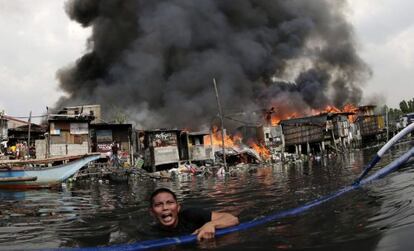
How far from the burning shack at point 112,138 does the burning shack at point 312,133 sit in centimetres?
2878

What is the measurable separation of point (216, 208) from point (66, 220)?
3911 millimetres

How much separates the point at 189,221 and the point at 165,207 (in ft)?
2.24

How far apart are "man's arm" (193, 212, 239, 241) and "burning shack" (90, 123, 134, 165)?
3178 cm

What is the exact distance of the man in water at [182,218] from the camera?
5715 millimetres

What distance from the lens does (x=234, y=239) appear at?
20.0 ft

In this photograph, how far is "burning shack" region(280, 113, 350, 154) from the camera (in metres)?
62.6

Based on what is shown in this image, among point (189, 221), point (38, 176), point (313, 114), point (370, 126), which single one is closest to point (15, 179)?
point (38, 176)

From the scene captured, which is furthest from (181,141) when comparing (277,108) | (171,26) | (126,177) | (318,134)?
(277,108)

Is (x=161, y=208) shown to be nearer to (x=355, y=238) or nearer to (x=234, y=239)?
(x=234, y=239)

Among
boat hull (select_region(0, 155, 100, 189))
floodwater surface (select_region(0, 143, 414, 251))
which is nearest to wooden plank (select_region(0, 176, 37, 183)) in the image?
boat hull (select_region(0, 155, 100, 189))

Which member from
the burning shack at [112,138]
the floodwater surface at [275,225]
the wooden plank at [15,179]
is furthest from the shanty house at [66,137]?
the floodwater surface at [275,225]

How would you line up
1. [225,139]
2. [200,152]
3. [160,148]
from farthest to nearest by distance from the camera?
1. [225,139]
2. [200,152]
3. [160,148]

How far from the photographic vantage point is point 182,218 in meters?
6.32

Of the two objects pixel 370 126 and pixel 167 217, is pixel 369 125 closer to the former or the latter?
pixel 370 126
